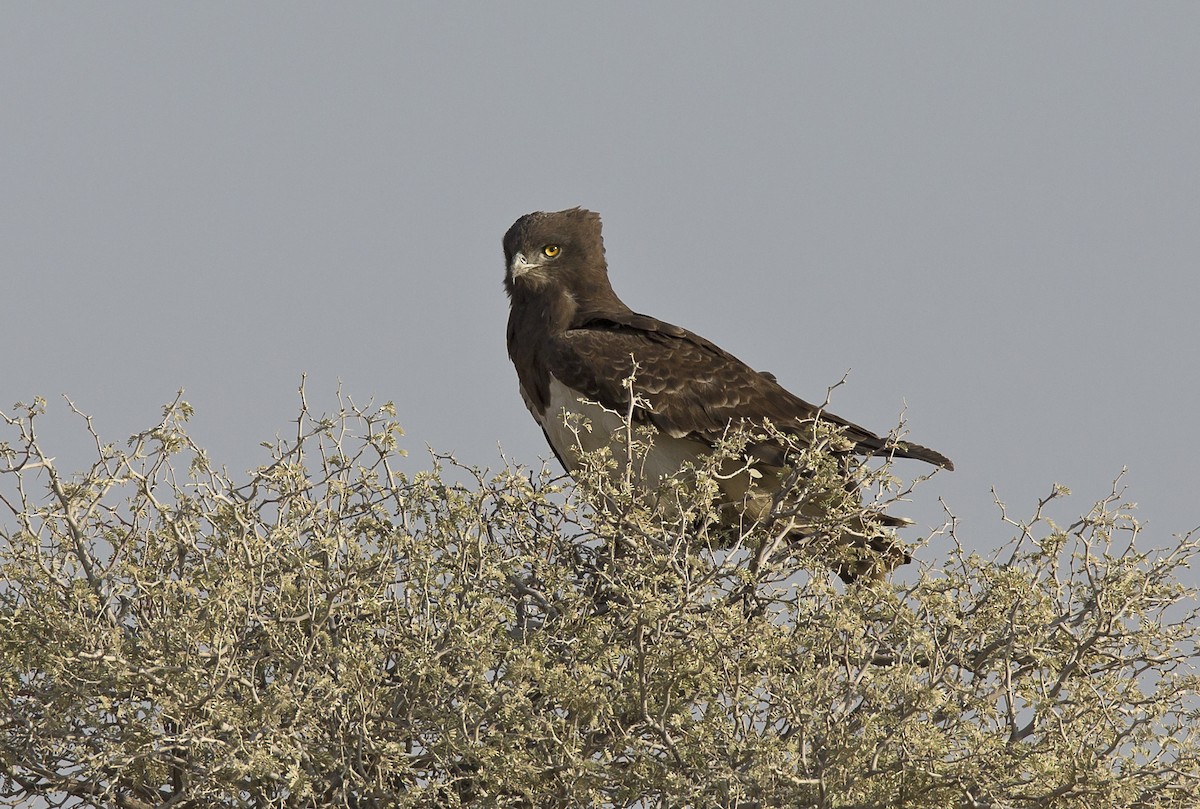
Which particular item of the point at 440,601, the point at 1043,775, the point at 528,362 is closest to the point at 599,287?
the point at 528,362

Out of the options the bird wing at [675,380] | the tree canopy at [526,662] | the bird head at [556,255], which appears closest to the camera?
the tree canopy at [526,662]

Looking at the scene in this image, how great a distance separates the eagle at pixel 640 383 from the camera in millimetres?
7914

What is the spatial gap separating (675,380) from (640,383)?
23 centimetres

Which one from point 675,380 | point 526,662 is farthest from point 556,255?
point 526,662

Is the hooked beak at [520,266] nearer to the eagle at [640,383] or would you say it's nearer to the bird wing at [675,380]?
the eagle at [640,383]

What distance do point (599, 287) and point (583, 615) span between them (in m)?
4.21

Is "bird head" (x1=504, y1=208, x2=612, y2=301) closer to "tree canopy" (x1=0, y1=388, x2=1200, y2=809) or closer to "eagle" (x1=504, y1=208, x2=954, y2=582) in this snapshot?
"eagle" (x1=504, y1=208, x2=954, y2=582)

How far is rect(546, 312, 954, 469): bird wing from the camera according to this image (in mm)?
8094

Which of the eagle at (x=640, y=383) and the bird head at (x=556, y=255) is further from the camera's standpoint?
the bird head at (x=556, y=255)

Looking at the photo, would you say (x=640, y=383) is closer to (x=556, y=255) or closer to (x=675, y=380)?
(x=675, y=380)

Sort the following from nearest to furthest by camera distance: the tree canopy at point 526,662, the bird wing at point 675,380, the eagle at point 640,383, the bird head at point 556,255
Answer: the tree canopy at point 526,662 → the eagle at point 640,383 → the bird wing at point 675,380 → the bird head at point 556,255

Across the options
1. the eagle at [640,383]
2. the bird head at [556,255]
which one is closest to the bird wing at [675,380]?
the eagle at [640,383]

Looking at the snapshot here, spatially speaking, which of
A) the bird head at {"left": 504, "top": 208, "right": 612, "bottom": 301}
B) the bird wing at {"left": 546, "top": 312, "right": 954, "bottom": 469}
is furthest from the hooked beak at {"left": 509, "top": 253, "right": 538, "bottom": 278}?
the bird wing at {"left": 546, "top": 312, "right": 954, "bottom": 469}

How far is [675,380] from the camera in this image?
8.31 m
